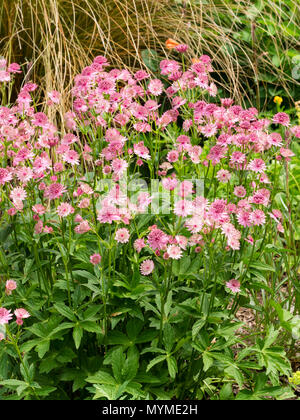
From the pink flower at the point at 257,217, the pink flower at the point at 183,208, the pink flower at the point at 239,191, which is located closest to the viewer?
the pink flower at the point at 183,208

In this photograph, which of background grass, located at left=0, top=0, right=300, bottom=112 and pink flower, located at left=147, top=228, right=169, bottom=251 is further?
background grass, located at left=0, top=0, right=300, bottom=112

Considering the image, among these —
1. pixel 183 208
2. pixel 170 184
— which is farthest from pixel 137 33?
pixel 183 208

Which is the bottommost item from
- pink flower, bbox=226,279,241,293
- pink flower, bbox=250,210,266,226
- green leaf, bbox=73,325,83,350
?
green leaf, bbox=73,325,83,350

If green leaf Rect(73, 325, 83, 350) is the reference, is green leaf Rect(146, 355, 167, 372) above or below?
below

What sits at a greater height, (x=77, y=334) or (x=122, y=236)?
(x=122, y=236)

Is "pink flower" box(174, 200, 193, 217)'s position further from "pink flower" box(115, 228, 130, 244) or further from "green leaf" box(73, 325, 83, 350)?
"green leaf" box(73, 325, 83, 350)

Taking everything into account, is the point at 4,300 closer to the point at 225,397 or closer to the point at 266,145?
the point at 225,397

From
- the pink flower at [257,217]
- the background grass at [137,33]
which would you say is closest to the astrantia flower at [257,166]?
the pink flower at [257,217]

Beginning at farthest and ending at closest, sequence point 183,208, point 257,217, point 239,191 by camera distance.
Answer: point 239,191 < point 257,217 < point 183,208

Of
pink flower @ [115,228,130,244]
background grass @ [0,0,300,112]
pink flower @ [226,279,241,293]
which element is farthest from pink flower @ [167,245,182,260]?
background grass @ [0,0,300,112]

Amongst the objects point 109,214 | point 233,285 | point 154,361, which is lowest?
Answer: point 154,361

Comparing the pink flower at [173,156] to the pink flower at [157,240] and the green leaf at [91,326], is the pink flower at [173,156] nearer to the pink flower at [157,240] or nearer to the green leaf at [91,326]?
the pink flower at [157,240]

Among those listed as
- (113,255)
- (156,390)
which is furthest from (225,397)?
(113,255)

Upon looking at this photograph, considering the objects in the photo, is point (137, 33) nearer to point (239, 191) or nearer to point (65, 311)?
point (239, 191)
